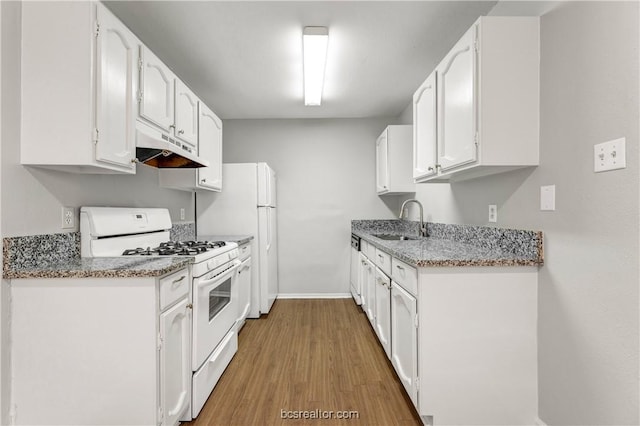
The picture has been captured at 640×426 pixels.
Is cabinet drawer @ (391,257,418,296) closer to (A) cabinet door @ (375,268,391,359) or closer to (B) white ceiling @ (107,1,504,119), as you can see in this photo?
(A) cabinet door @ (375,268,391,359)

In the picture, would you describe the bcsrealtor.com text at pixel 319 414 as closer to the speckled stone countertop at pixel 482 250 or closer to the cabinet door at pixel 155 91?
the speckled stone countertop at pixel 482 250

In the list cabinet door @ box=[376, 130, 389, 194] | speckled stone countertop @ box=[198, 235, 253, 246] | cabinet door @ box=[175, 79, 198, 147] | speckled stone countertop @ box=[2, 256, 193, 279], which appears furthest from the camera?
cabinet door @ box=[376, 130, 389, 194]

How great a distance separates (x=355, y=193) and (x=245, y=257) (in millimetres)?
1835

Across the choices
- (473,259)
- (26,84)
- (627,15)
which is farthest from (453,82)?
(26,84)

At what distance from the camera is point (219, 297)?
2.21 meters

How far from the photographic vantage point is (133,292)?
138 cm

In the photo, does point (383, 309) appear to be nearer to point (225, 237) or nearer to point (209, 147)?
point (225, 237)

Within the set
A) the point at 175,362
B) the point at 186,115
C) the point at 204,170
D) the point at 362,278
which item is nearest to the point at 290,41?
the point at 186,115

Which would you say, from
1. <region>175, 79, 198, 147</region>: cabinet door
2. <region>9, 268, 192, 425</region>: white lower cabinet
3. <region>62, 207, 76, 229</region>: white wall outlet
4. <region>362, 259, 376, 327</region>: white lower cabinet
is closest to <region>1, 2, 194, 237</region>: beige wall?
<region>62, 207, 76, 229</region>: white wall outlet

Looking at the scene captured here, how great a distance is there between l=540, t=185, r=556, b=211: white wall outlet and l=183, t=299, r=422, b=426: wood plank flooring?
4.28ft

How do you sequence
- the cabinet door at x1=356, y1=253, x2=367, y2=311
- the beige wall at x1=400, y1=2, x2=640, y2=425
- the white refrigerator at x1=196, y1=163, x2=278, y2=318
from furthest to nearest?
1. the white refrigerator at x1=196, y1=163, x2=278, y2=318
2. the cabinet door at x1=356, y1=253, x2=367, y2=311
3. the beige wall at x1=400, y1=2, x2=640, y2=425

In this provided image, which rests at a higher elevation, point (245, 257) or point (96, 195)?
point (96, 195)

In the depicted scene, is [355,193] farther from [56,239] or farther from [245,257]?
[56,239]

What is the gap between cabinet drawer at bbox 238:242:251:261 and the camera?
293 centimetres
